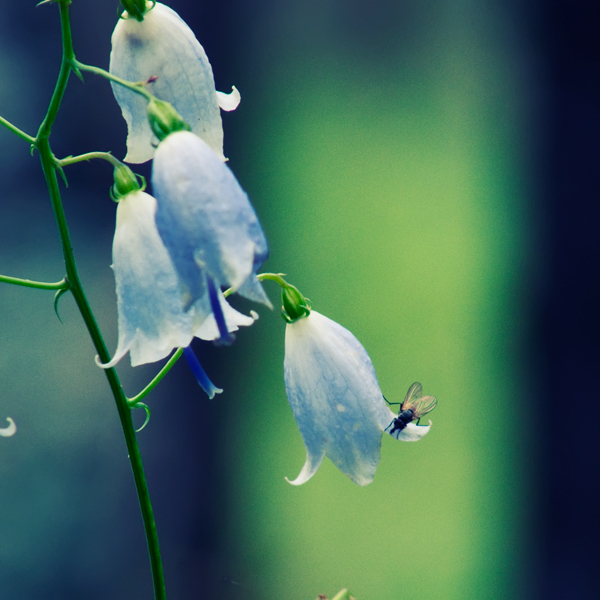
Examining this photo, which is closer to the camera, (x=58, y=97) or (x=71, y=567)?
(x=58, y=97)

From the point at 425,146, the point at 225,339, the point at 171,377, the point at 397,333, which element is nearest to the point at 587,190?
the point at 425,146

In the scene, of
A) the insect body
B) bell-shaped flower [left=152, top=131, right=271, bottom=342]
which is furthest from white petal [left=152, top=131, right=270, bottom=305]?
the insect body

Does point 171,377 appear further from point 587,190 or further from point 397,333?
point 587,190

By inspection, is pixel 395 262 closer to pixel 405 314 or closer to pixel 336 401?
pixel 405 314

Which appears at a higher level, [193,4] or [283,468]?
[193,4]

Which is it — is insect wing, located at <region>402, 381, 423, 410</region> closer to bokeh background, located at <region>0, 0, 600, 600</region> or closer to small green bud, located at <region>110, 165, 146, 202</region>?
small green bud, located at <region>110, 165, 146, 202</region>

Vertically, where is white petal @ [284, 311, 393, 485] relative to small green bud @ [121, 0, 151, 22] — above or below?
below
